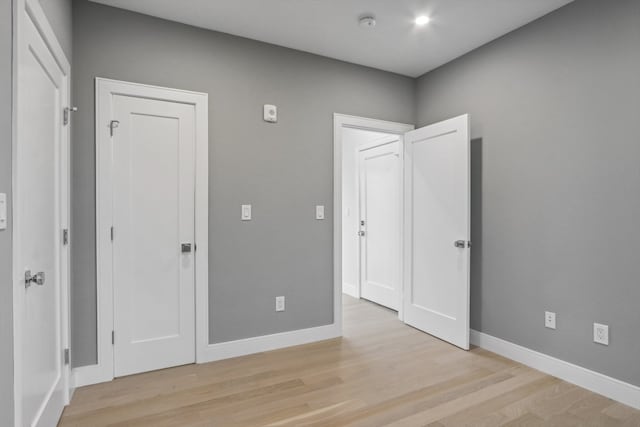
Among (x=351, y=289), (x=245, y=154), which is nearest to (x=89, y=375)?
(x=245, y=154)

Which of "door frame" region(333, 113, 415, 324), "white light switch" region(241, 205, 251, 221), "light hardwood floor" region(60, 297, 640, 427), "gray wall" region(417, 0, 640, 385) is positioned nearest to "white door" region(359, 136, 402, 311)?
"door frame" region(333, 113, 415, 324)

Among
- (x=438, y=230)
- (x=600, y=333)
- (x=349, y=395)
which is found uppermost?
(x=438, y=230)

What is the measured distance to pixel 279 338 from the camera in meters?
3.03

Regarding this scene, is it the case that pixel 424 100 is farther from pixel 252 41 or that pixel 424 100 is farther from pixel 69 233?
pixel 69 233

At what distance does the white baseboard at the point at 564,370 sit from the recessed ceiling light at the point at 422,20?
260 centimetres

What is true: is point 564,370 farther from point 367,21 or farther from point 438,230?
point 367,21

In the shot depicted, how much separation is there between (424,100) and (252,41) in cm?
184

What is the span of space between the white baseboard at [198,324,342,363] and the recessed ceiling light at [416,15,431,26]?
8.67 feet

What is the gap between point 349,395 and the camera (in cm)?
227

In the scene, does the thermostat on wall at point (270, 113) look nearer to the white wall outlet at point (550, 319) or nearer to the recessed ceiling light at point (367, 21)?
the recessed ceiling light at point (367, 21)

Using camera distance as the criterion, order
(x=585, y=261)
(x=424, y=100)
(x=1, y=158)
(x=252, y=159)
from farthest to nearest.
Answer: (x=424, y=100) → (x=252, y=159) → (x=585, y=261) → (x=1, y=158)

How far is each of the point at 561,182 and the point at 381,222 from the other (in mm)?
2133

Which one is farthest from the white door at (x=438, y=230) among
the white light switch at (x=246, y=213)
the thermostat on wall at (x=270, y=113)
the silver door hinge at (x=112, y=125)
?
the silver door hinge at (x=112, y=125)

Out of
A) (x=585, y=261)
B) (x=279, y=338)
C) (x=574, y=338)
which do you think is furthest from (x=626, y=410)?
(x=279, y=338)
